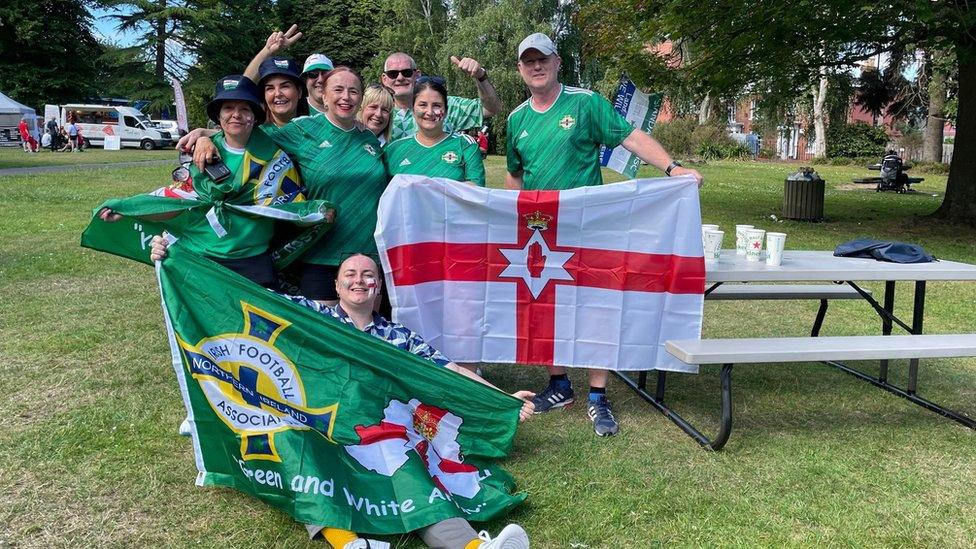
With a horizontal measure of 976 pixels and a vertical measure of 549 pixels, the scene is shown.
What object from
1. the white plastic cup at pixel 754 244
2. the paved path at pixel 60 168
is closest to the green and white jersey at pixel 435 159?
the white plastic cup at pixel 754 244

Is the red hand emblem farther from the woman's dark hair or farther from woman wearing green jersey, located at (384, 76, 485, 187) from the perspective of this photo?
the woman's dark hair

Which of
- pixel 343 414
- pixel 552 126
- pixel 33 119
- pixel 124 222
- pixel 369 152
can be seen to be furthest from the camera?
pixel 33 119

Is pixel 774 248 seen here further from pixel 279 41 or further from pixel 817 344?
pixel 279 41

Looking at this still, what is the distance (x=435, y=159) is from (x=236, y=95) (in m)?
1.12

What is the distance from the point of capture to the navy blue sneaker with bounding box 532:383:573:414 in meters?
4.44

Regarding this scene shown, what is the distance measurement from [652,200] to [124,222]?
8.55 ft

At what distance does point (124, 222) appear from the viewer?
3430mm

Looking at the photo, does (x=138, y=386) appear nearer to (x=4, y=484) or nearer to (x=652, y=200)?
(x=4, y=484)

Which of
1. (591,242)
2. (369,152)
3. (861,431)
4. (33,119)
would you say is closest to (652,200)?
(591,242)

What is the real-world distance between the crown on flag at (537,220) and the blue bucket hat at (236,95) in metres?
1.45

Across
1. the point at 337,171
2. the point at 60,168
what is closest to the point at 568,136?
the point at 337,171

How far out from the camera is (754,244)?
4.49 m

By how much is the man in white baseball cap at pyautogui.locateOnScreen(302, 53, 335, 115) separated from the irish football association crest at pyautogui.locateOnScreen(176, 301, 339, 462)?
1845 millimetres

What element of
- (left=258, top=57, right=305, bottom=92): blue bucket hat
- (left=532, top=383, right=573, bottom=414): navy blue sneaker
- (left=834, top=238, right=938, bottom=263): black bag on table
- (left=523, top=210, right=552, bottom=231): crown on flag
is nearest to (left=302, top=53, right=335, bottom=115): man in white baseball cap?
(left=258, top=57, right=305, bottom=92): blue bucket hat
